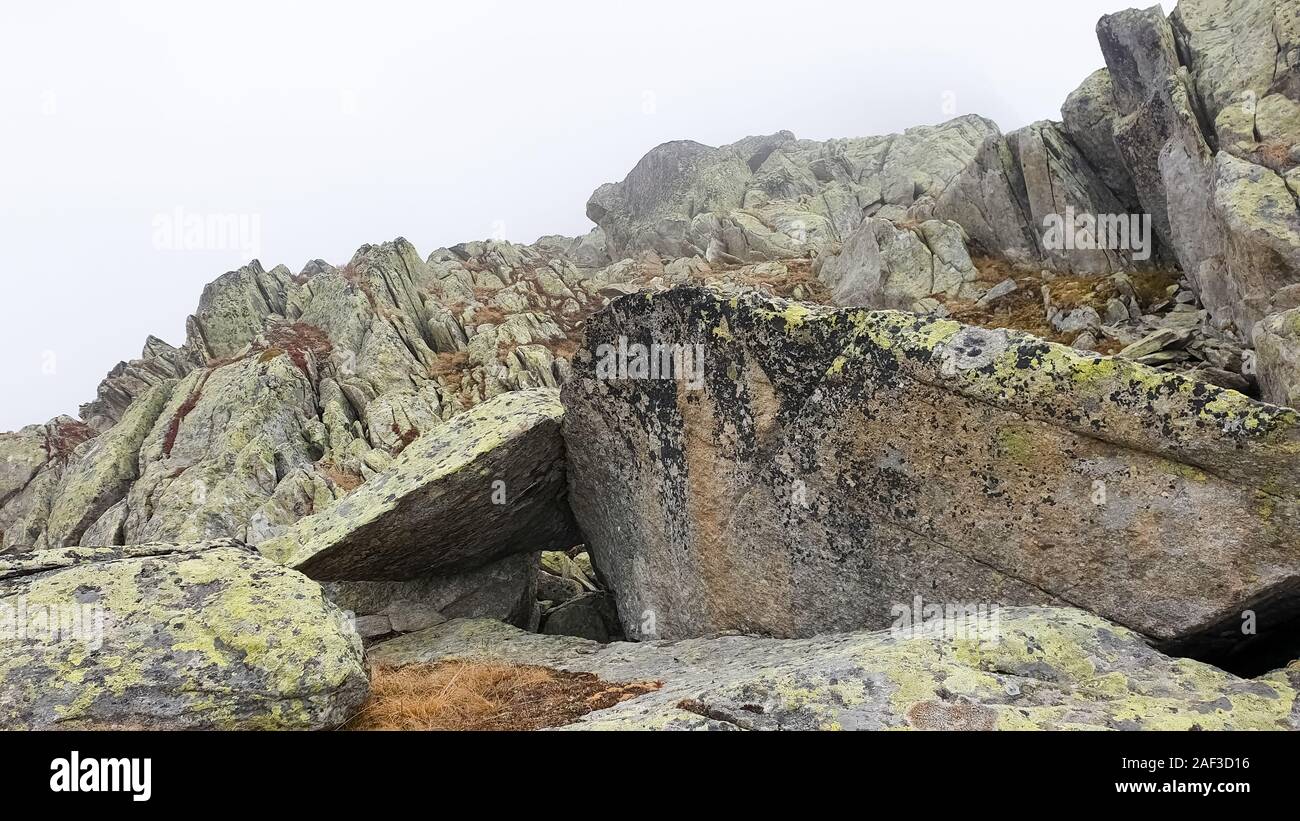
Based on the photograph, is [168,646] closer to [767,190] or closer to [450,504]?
[450,504]

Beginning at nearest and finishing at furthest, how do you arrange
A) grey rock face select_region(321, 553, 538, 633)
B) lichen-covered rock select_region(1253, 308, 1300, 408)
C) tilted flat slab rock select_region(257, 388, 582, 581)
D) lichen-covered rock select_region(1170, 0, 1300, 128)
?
lichen-covered rock select_region(1253, 308, 1300, 408) → tilted flat slab rock select_region(257, 388, 582, 581) → grey rock face select_region(321, 553, 538, 633) → lichen-covered rock select_region(1170, 0, 1300, 128)

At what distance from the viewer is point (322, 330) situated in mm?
62844

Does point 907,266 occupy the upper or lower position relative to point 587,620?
upper

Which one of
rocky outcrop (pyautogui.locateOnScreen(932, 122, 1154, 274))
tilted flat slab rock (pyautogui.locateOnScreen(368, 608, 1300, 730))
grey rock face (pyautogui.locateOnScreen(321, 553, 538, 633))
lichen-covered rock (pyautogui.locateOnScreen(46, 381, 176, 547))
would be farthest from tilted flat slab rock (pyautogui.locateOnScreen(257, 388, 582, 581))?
lichen-covered rock (pyautogui.locateOnScreen(46, 381, 176, 547))

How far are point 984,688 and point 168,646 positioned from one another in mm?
10015

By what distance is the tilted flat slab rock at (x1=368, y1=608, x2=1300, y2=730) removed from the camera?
7473 mm

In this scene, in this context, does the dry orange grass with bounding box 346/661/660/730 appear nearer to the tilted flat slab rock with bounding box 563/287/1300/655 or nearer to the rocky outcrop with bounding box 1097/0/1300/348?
the tilted flat slab rock with bounding box 563/287/1300/655

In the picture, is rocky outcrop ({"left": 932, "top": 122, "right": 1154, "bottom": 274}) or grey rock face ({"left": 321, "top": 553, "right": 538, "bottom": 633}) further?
rocky outcrop ({"left": 932, "top": 122, "right": 1154, "bottom": 274})

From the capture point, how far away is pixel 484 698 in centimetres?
1134

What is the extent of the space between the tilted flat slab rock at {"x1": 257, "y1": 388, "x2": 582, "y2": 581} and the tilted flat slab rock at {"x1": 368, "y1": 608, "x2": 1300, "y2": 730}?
22.8 feet

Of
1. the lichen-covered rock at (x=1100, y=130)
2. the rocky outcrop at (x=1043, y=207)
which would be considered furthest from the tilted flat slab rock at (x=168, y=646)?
the lichen-covered rock at (x=1100, y=130)

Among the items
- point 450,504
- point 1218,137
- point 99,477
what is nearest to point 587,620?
point 450,504
